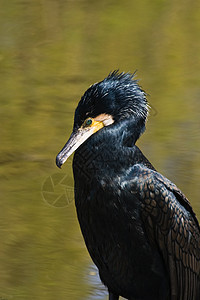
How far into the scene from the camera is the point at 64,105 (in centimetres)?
735

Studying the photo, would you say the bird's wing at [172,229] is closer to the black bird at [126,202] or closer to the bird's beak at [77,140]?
the black bird at [126,202]

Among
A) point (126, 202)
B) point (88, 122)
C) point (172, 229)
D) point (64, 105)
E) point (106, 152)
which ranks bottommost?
point (64, 105)

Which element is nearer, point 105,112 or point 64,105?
point 105,112

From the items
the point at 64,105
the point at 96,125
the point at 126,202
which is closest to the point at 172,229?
the point at 126,202

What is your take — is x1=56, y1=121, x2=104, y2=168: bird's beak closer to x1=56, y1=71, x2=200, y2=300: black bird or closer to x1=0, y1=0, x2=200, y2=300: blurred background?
x1=56, y1=71, x2=200, y2=300: black bird

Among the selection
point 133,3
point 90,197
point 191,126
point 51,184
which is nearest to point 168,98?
point 191,126

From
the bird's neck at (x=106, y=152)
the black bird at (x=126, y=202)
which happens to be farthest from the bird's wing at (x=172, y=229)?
the bird's neck at (x=106, y=152)

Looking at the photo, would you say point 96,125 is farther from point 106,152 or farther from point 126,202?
point 126,202

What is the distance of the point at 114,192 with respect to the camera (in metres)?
3.43

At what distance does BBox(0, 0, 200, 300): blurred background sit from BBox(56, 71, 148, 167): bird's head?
118 cm

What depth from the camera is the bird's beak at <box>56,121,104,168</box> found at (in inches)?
138

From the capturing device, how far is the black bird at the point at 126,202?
3447 mm

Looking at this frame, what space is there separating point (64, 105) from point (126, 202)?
13.1ft

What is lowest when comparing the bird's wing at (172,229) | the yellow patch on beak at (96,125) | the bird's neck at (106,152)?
the bird's wing at (172,229)
